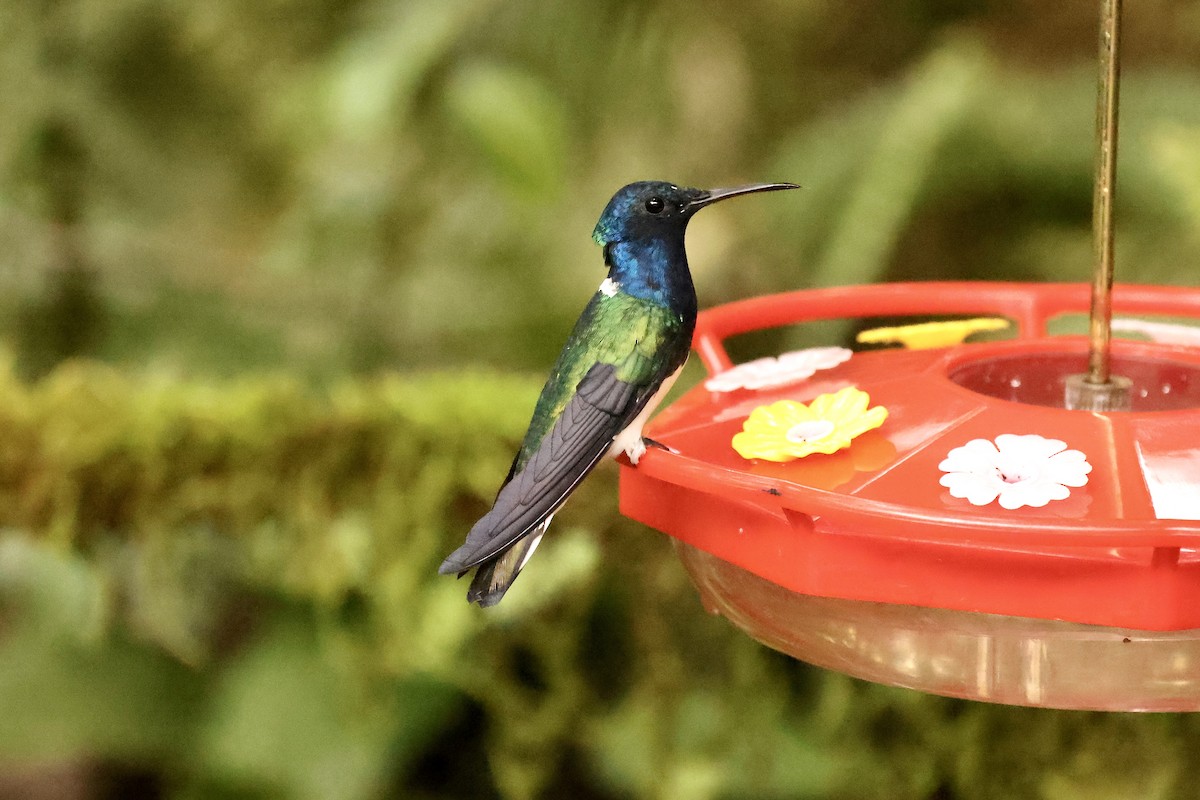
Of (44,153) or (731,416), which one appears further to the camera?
(44,153)

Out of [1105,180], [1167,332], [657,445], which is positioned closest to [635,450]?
[657,445]

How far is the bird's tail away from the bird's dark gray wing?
3 cm

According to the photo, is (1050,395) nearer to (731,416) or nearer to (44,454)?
(731,416)

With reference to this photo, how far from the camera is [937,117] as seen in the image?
2.71 m

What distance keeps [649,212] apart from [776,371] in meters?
0.20

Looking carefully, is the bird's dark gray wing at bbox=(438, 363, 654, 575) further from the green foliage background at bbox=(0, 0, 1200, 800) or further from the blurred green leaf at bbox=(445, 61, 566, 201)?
the blurred green leaf at bbox=(445, 61, 566, 201)

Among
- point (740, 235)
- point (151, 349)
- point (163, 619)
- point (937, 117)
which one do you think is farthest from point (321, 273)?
point (937, 117)

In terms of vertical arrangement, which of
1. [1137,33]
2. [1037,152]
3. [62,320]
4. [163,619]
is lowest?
[163,619]

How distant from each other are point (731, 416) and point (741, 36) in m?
2.24

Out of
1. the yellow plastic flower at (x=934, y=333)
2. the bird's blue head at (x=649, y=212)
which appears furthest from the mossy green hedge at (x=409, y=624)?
the bird's blue head at (x=649, y=212)

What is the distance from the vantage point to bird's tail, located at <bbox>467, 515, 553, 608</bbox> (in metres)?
0.83

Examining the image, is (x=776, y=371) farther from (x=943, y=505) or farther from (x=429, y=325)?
(x=429, y=325)

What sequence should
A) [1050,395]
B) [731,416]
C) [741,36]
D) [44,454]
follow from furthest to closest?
[741,36] < [44,454] < [1050,395] < [731,416]

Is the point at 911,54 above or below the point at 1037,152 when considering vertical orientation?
above
